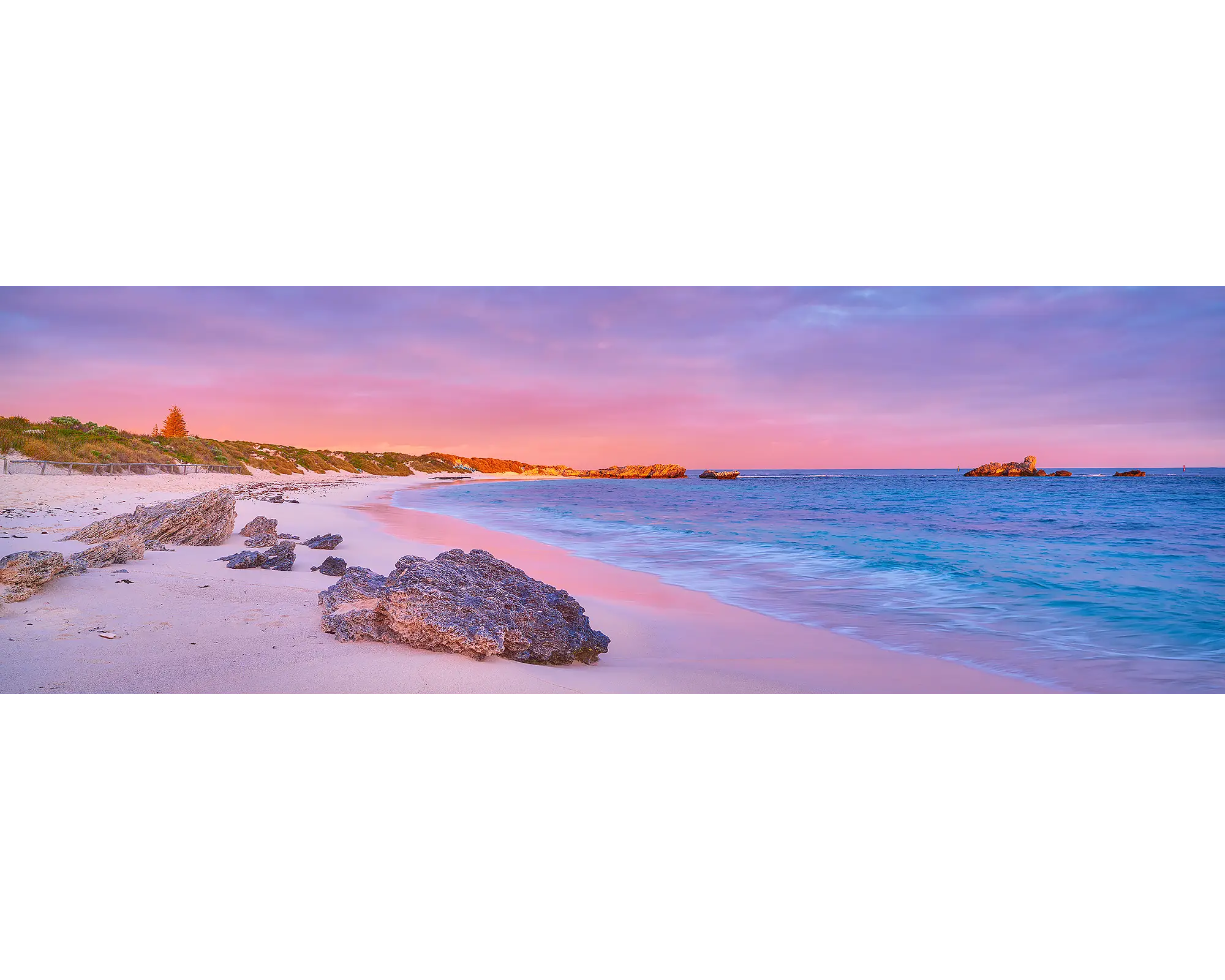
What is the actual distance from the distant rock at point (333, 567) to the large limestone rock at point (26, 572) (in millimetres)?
1679

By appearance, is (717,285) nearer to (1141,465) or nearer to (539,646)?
(539,646)

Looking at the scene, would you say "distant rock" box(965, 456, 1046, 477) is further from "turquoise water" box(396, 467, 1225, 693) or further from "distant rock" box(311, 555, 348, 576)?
"distant rock" box(311, 555, 348, 576)

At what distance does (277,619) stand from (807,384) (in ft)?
16.9

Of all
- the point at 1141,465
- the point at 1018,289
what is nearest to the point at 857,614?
the point at 1018,289

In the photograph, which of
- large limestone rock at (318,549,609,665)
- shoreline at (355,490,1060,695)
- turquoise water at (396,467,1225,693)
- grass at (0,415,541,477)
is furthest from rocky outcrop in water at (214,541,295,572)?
turquoise water at (396,467,1225,693)

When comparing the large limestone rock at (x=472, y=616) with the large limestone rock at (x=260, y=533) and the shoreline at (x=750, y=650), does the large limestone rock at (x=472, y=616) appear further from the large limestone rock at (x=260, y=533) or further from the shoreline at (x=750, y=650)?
the large limestone rock at (x=260, y=533)

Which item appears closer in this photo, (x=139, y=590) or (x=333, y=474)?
(x=139, y=590)

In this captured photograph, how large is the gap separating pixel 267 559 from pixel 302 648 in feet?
7.35

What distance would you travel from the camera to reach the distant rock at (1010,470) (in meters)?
6.04

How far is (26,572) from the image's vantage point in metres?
3.86

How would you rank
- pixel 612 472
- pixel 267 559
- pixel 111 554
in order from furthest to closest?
pixel 612 472 < pixel 267 559 < pixel 111 554

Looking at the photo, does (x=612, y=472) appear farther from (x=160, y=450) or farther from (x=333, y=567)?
(x=160, y=450)

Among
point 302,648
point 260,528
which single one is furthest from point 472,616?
point 260,528
